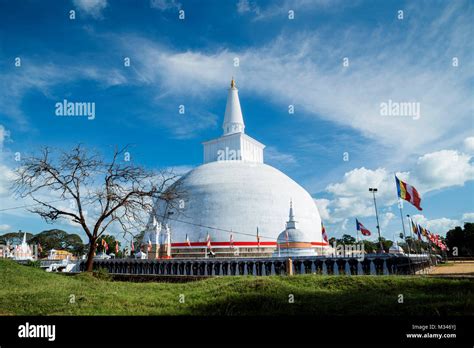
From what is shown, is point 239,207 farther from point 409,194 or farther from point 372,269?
point 409,194

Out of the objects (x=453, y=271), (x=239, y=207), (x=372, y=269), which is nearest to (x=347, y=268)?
(x=372, y=269)

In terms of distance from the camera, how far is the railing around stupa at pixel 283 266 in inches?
832

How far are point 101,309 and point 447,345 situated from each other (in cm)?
855

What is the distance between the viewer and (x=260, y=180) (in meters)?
42.6

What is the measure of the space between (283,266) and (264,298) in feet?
43.8

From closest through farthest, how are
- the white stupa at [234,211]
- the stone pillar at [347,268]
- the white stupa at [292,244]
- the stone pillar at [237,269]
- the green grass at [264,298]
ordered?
the green grass at [264,298] < the stone pillar at [347,268] < the stone pillar at [237,269] < the white stupa at [292,244] < the white stupa at [234,211]

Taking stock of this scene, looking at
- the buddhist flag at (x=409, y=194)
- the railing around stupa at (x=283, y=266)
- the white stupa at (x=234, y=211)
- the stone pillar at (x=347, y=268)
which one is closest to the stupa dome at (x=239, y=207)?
the white stupa at (x=234, y=211)

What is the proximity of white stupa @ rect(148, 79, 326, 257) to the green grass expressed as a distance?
21.1 m

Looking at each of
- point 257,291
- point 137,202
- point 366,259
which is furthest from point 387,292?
point 137,202

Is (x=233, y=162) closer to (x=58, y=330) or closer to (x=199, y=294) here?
(x=199, y=294)

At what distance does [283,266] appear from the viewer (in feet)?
79.8

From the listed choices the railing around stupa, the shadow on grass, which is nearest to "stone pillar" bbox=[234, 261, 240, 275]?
the railing around stupa

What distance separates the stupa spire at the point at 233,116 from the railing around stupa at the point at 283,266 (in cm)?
2545

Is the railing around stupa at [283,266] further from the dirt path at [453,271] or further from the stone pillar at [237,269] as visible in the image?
the dirt path at [453,271]
